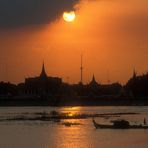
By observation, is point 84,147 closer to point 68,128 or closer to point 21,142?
point 21,142

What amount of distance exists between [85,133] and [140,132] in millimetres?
6814

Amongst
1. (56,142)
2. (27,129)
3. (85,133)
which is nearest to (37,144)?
(56,142)

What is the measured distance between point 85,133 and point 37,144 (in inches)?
565

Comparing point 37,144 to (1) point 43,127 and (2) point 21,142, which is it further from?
(1) point 43,127

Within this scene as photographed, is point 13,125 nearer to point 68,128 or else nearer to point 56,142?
point 68,128

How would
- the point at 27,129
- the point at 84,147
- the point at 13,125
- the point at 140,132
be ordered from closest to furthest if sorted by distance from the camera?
the point at 84,147 < the point at 140,132 < the point at 27,129 < the point at 13,125

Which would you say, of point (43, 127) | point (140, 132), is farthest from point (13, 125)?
point (140, 132)

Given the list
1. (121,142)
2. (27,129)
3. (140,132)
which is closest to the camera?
(121,142)

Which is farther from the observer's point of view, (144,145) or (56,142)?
(56,142)

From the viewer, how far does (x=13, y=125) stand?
336 ft

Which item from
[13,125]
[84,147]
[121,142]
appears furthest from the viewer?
[13,125]

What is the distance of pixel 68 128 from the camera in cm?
9594

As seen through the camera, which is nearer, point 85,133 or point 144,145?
point 144,145

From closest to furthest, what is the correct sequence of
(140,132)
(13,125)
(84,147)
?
1. (84,147)
2. (140,132)
3. (13,125)
